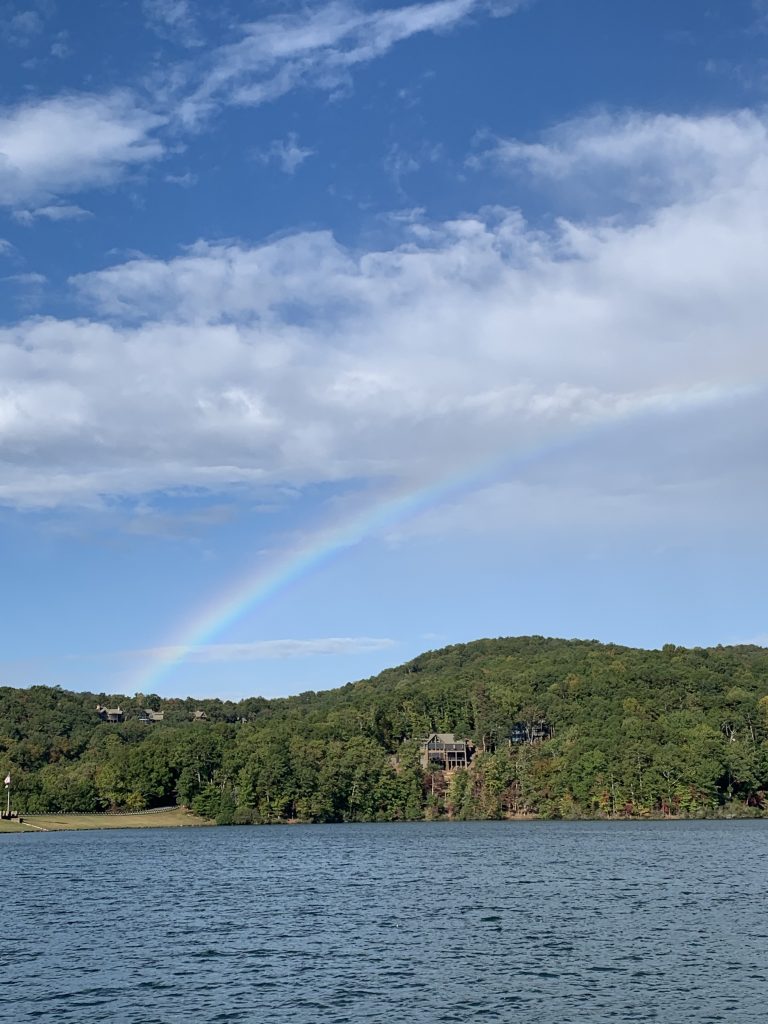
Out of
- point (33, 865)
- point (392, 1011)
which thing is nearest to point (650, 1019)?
point (392, 1011)

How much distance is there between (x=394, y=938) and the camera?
6112 cm

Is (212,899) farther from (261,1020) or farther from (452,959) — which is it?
(261,1020)

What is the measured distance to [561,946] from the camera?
56656 mm

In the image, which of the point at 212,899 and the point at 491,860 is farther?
the point at 491,860

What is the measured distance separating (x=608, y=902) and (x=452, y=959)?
78.7 feet

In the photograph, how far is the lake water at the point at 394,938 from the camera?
44.0 metres

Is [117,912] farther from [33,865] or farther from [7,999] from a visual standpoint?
[33,865]

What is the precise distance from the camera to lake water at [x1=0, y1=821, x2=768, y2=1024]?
44000mm

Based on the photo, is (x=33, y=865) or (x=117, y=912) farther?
(x=33, y=865)

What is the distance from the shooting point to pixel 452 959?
53969 mm

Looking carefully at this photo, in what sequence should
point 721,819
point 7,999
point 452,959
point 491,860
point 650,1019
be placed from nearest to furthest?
point 650,1019, point 7,999, point 452,959, point 491,860, point 721,819

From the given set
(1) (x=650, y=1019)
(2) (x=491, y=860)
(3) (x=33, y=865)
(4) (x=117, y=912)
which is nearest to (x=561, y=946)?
(1) (x=650, y=1019)

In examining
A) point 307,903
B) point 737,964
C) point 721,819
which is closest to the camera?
point 737,964

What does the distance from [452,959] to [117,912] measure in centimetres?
3238
